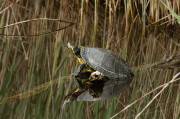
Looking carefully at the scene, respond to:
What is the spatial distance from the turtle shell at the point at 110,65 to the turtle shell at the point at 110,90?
6 centimetres

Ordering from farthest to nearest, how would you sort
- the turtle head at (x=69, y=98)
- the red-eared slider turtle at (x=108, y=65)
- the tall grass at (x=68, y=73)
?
the red-eared slider turtle at (x=108, y=65) → the turtle head at (x=69, y=98) → the tall grass at (x=68, y=73)

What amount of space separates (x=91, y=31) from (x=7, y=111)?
7.58 feet

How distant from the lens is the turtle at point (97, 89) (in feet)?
4.47

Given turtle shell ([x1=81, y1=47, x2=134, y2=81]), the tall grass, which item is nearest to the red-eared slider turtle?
turtle shell ([x1=81, y1=47, x2=134, y2=81])

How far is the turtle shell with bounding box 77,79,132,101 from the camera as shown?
4.49ft

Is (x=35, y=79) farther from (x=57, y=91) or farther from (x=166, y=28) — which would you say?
(x=166, y=28)

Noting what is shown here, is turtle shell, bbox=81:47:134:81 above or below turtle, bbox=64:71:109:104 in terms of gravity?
above

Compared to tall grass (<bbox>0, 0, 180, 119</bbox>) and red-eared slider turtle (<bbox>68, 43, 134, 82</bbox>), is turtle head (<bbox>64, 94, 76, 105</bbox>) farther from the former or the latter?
red-eared slider turtle (<bbox>68, 43, 134, 82</bbox>)

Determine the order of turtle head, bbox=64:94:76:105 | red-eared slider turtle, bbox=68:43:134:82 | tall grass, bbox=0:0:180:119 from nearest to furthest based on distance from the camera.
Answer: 1. tall grass, bbox=0:0:180:119
2. turtle head, bbox=64:94:76:105
3. red-eared slider turtle, bbox=68:43:134:82

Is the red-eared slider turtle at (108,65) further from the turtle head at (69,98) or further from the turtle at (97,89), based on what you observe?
the turtle head at (69,98)

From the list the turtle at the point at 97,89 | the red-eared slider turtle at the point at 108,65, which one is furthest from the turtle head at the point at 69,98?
the red-eared slider turtle at the point at 108,65

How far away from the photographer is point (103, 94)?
1.44m

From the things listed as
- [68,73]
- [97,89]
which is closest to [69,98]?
[97,89]

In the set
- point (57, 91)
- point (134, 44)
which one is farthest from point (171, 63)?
point (57, 91)
